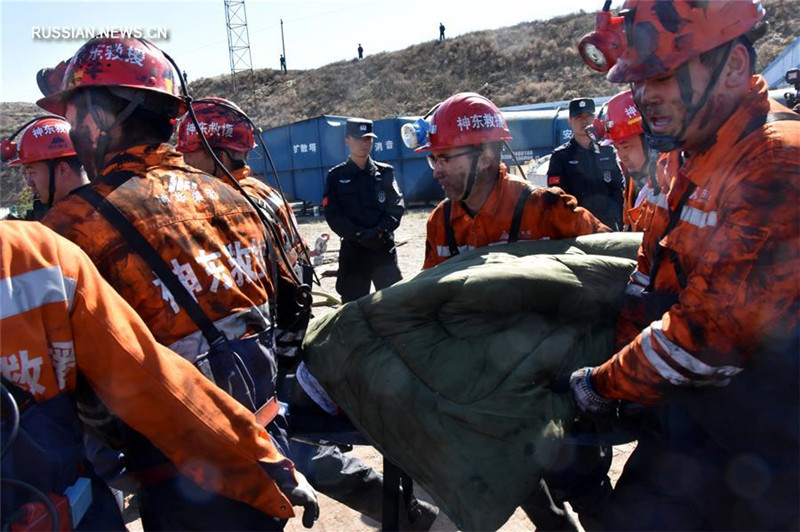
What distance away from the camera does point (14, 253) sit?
1.43 metres

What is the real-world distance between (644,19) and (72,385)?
1.77m

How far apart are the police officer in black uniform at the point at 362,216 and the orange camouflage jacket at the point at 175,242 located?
3733mm

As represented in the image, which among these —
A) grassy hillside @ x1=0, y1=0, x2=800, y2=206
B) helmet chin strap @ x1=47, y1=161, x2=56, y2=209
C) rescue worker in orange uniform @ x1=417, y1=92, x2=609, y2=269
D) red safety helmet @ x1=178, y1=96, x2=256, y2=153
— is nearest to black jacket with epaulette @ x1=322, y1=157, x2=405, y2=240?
red safety helmet @ x1=178, y1=96, x2=256, y2=153

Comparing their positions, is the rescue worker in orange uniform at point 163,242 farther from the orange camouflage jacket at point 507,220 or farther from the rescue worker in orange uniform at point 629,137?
the rescue worker in orange uniform at point 629,137

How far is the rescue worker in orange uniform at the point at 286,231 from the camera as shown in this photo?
2889mm

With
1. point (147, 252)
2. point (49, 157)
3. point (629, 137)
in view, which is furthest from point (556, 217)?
point (49, 157)

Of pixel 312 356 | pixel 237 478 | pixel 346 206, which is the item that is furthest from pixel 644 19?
pixel 346 206

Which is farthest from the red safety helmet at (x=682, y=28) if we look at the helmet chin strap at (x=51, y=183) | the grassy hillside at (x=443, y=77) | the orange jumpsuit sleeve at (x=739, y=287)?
the grassy hillside at (x=443, y=77)

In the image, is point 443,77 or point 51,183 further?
point 443,77

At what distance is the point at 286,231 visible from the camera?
3268 millimetres

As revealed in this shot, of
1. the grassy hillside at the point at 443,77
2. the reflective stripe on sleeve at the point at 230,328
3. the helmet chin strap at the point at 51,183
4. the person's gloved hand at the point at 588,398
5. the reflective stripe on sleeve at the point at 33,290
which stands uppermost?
Result: the grassy hillside at the point at 443,77

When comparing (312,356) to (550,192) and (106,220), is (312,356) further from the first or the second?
(550,192)

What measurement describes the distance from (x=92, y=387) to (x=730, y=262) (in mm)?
1617

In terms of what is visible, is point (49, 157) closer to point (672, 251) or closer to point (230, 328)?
point (230, 328)
